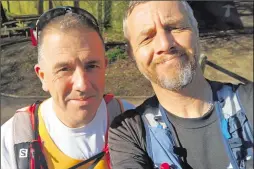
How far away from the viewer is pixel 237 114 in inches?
30.2

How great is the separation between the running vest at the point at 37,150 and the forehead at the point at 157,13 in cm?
31

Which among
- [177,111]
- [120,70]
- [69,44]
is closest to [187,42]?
[177,111]

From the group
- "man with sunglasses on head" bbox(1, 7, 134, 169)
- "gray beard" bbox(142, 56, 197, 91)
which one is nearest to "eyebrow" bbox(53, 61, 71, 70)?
"man with sunglasses on head" bbox(1, 7, 134, 169)

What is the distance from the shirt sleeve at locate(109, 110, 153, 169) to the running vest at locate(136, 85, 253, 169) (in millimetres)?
16

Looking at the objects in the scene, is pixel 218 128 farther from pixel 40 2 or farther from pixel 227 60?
pixel 227 60

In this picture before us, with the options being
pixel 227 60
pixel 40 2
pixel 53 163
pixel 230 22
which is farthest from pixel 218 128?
pixel 230 22

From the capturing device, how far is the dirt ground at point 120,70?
135 centimetres

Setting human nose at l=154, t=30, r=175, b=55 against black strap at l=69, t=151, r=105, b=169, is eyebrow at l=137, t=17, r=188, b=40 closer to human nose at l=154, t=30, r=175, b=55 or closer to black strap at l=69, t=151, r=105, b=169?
human nose at l=154, t=30, r=175, b=55

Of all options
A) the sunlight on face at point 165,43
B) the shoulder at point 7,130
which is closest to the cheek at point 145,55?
the sunlight on face at point 165,43

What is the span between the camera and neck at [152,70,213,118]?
2.82 ft

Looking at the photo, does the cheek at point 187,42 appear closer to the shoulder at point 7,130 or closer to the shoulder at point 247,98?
the shoulder at point 247,98

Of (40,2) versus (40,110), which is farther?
(40,2)

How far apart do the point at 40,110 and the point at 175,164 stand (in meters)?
0.37

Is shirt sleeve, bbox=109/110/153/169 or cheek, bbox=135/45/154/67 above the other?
cheek, bbox=135/45/154/67
